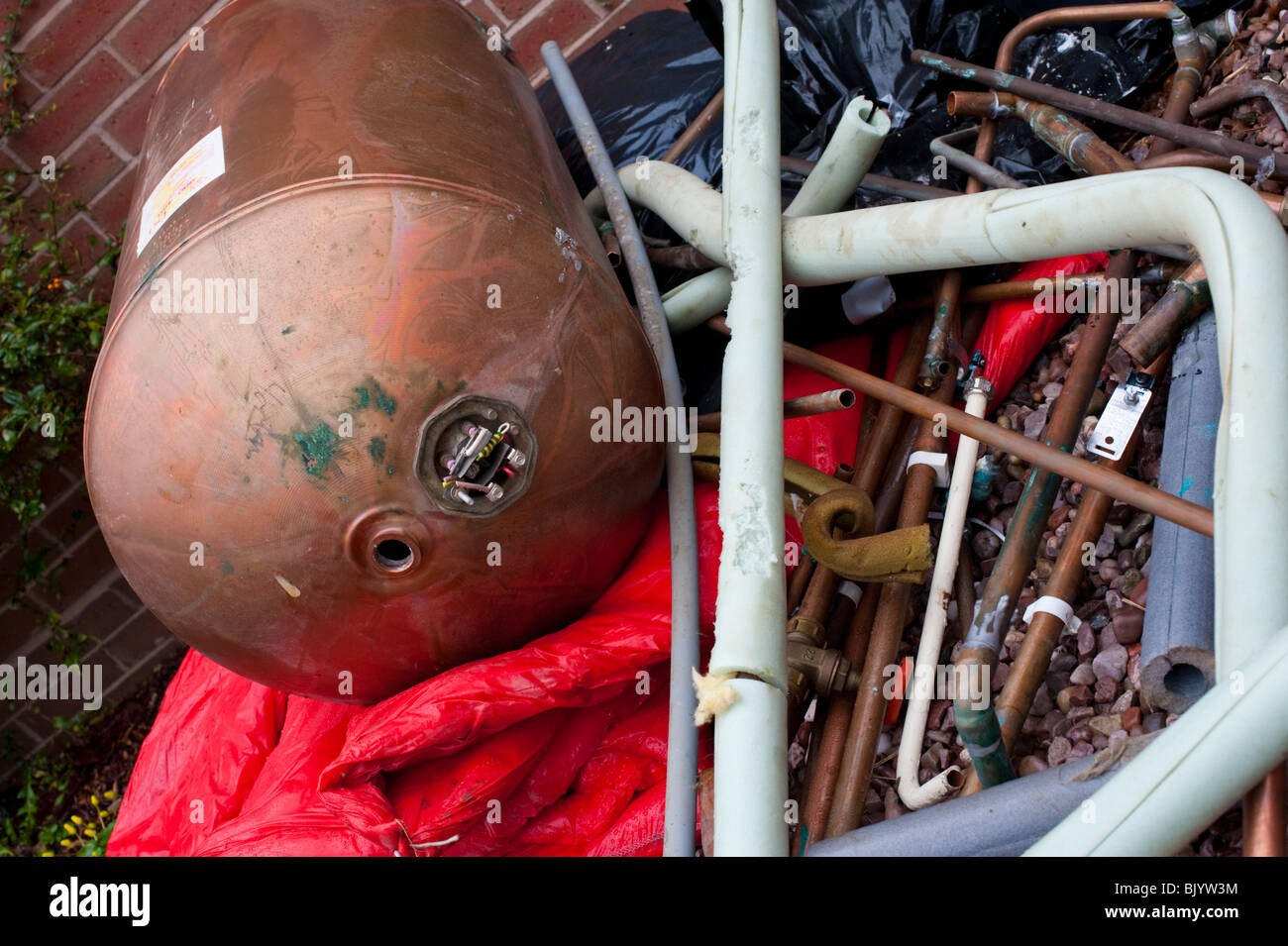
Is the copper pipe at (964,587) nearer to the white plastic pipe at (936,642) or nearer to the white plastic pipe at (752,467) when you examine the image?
the white plastic pipe at (936,642)

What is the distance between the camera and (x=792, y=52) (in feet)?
6.72

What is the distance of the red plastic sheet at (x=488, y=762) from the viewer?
4.48ft

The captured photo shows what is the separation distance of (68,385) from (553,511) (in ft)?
5.38

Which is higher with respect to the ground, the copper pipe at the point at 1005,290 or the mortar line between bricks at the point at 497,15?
the mortar line between bricks at the point at 497,15

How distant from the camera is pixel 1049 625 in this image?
1289 millimetres

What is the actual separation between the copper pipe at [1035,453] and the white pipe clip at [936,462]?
0.44ft

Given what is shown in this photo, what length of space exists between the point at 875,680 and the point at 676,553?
0.30m

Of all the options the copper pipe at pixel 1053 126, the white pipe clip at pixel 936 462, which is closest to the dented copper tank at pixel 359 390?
the white pipe clip at pixel 936 462

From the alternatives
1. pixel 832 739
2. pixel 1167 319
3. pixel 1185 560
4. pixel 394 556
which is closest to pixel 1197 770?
pixel 1185 560

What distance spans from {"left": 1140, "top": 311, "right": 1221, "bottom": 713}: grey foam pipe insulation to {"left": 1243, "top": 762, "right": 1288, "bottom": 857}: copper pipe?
0.88 feet

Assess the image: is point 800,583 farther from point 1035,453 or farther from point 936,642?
point 1035,453

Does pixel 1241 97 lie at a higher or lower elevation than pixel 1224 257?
higher
